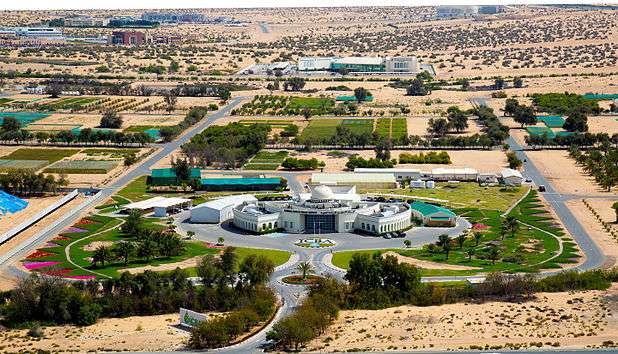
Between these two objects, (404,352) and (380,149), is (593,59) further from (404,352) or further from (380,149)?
(404,352)

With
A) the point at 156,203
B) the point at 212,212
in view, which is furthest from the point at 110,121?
the point at 212,212

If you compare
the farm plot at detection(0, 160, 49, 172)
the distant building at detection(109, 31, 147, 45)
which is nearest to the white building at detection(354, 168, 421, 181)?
the farm plot at detection(0, 160, 49, 172)

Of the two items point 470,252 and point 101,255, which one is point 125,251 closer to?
point 101,255

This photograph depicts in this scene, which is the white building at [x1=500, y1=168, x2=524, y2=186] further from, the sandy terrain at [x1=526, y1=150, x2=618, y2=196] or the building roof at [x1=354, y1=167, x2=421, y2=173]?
the building roof at [x1=354, y1=167, x2=421, y2=173]

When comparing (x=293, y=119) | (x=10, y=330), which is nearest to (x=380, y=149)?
(x=293, y=119)

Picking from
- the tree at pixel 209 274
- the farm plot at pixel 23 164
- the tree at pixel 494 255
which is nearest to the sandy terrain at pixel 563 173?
the tree at pixel 494 255

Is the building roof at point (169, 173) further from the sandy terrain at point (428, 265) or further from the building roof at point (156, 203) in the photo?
the sandy terrain at point (428, 265)
